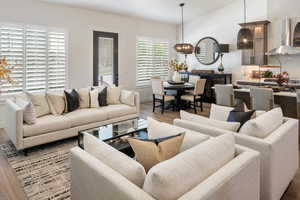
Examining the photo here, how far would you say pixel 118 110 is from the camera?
453 cm

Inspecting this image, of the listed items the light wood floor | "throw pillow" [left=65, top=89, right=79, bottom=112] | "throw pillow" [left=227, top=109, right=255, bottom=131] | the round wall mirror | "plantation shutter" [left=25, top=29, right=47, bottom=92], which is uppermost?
the round wall mirror

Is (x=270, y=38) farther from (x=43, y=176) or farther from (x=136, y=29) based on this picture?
(x=43, y=176)

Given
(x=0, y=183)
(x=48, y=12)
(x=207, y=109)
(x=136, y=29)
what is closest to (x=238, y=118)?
(x=0, y=183)

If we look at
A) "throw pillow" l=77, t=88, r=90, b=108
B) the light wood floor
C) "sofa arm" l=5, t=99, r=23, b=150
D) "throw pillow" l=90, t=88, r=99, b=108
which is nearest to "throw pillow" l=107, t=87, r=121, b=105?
"throw pillow" l=90, t=88, r=99, b=108

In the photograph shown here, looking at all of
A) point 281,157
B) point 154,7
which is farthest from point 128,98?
point 281,157

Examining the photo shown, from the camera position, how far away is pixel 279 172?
→ 201cm

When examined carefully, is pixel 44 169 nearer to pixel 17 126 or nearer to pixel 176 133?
pixel 17 126

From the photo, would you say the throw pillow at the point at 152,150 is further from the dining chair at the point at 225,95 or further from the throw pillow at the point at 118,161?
the dining chair at the point at 225,95

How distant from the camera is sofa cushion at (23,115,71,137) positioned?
3348 mm

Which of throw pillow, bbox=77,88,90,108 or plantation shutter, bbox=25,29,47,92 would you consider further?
plantation shutter, bbox=25,29,47,92

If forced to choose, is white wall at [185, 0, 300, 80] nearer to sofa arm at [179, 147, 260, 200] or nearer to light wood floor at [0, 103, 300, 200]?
light wood floor at [0, 103, 300, 200]

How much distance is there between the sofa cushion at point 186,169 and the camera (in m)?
1.12

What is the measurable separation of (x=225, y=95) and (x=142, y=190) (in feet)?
13.5

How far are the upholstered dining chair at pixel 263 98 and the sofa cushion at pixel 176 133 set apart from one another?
2.78 m
